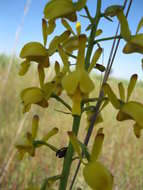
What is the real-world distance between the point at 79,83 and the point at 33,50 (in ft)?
0.89

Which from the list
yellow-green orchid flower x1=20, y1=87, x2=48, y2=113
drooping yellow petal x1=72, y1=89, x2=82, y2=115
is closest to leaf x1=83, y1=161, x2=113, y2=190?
drooping yellow petal x1=72, y1=89, x2=82, y2=115

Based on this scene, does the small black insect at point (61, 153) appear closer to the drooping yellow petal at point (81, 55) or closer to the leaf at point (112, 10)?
the drooping yellow petal at point (81, 55)

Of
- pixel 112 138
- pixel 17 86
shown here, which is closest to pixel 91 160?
pixel 112 138

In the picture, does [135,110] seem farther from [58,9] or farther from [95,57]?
[58,9]

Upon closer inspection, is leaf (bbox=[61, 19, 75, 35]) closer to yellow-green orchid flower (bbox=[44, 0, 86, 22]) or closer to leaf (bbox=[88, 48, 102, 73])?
yellow-green orchid flower (bbox=[44, 0, 86, 22])

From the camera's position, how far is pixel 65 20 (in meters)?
1.33

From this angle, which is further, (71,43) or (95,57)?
(71,43)

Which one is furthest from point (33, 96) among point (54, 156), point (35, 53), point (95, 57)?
point (54, 156)

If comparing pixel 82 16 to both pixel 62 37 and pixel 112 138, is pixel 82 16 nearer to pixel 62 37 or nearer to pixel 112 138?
pixel 62 37

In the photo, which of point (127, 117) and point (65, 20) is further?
point (65, 20)

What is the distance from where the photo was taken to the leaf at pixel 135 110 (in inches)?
45.3

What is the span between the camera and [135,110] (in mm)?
1160

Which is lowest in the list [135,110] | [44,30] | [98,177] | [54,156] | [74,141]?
[54,156]

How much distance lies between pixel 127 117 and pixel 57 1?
518mm
